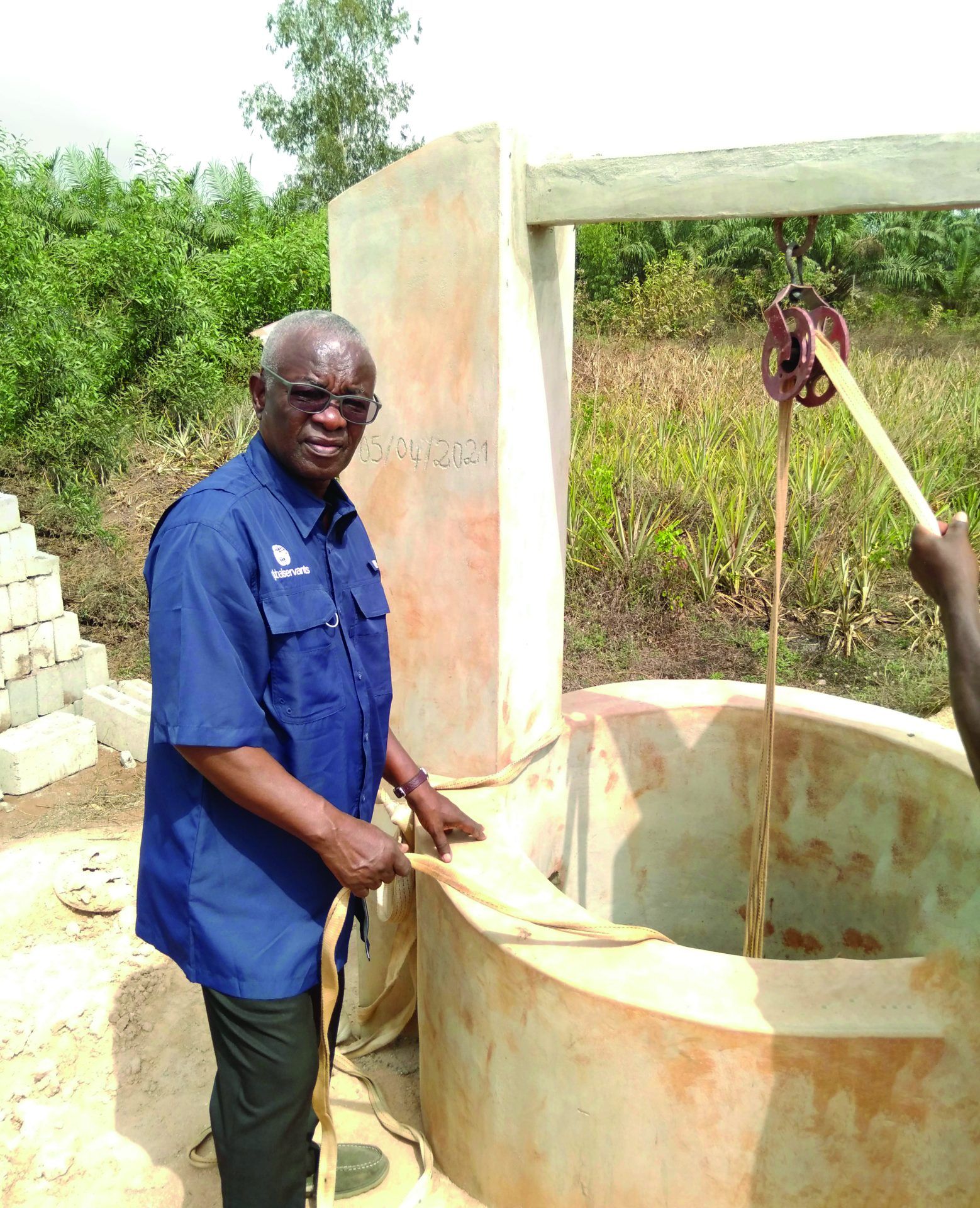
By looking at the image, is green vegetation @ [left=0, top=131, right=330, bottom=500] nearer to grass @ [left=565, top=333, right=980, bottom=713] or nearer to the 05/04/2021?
grass @ [left=565, top=333, right=980, bottom=713]

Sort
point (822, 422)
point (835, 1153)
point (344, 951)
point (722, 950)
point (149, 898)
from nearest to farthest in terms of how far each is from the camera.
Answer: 1. point (835, 1153)
2. point (149, 898)
3. point (344, 951)
4. point (722, 950)
5. point (822, 422)

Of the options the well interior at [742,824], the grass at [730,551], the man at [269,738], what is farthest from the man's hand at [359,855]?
the grass at [730,551]

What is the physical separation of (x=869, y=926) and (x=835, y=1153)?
47.1 inches

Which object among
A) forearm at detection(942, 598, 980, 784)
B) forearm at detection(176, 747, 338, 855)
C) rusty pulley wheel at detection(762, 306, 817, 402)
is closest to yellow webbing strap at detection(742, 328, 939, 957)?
rusty pulley wheel at detection(762, 306, 817, 402)

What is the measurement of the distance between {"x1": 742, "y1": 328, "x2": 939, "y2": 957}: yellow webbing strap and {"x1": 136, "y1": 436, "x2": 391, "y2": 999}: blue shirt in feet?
2.72

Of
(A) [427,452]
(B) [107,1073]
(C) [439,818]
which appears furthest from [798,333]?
(B) [107,1073]

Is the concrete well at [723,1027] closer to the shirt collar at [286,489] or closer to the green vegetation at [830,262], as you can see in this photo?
the shirt collar at [286,489]

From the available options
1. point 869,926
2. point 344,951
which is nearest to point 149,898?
point 344,951

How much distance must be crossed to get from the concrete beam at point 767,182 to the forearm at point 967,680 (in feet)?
2.62

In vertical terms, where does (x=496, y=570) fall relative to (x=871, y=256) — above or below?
below

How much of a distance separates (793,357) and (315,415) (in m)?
0.94

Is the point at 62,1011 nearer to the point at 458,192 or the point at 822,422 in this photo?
the point at 458,192

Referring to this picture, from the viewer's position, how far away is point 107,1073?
270cm

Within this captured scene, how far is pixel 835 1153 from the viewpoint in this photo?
167cm
